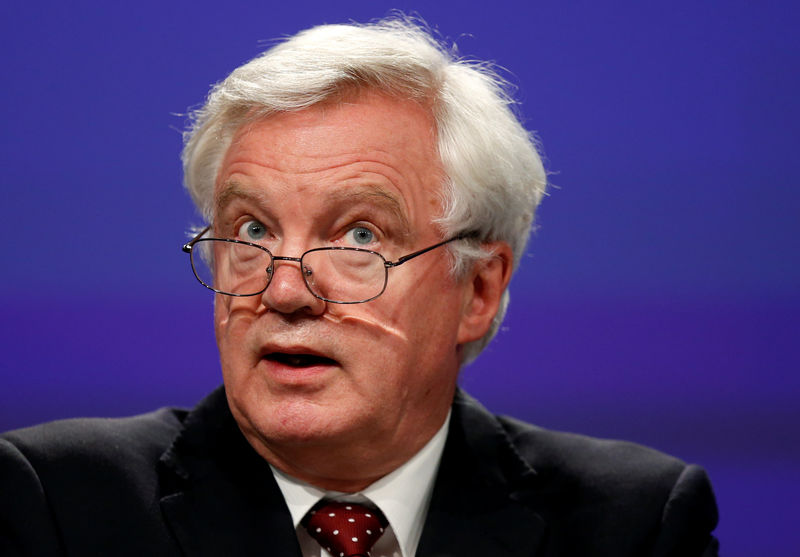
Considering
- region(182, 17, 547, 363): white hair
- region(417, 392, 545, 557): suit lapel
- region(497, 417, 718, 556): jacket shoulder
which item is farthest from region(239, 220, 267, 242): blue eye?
region(497, 417, 718, 556): jacket shoulder

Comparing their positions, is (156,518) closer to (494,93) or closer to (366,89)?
(366,89)

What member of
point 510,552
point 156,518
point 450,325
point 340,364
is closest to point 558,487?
point 510,552

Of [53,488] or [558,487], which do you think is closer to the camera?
[53,488]

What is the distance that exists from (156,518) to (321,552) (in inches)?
13.5

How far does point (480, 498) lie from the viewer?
2283 millimetres

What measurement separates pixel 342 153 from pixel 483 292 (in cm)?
50

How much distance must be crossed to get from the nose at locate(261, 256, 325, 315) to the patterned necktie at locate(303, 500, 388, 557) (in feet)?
1.48

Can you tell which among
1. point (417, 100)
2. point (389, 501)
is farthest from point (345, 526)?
point (417, 100)

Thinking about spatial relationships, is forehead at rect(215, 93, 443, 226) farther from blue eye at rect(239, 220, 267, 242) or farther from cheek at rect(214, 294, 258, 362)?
cheek at rect(214, 294, 258, 362)

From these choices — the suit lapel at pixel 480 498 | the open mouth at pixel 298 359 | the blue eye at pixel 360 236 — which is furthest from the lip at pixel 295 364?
the suit lapel at pixel 480 498

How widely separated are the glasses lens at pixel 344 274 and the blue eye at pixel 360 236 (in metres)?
0.03

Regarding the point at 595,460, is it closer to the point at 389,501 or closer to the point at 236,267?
the point at 389,501

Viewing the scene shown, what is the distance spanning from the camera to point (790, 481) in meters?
3.12

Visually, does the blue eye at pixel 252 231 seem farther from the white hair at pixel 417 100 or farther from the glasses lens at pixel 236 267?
the white hair at pixel 417 100
